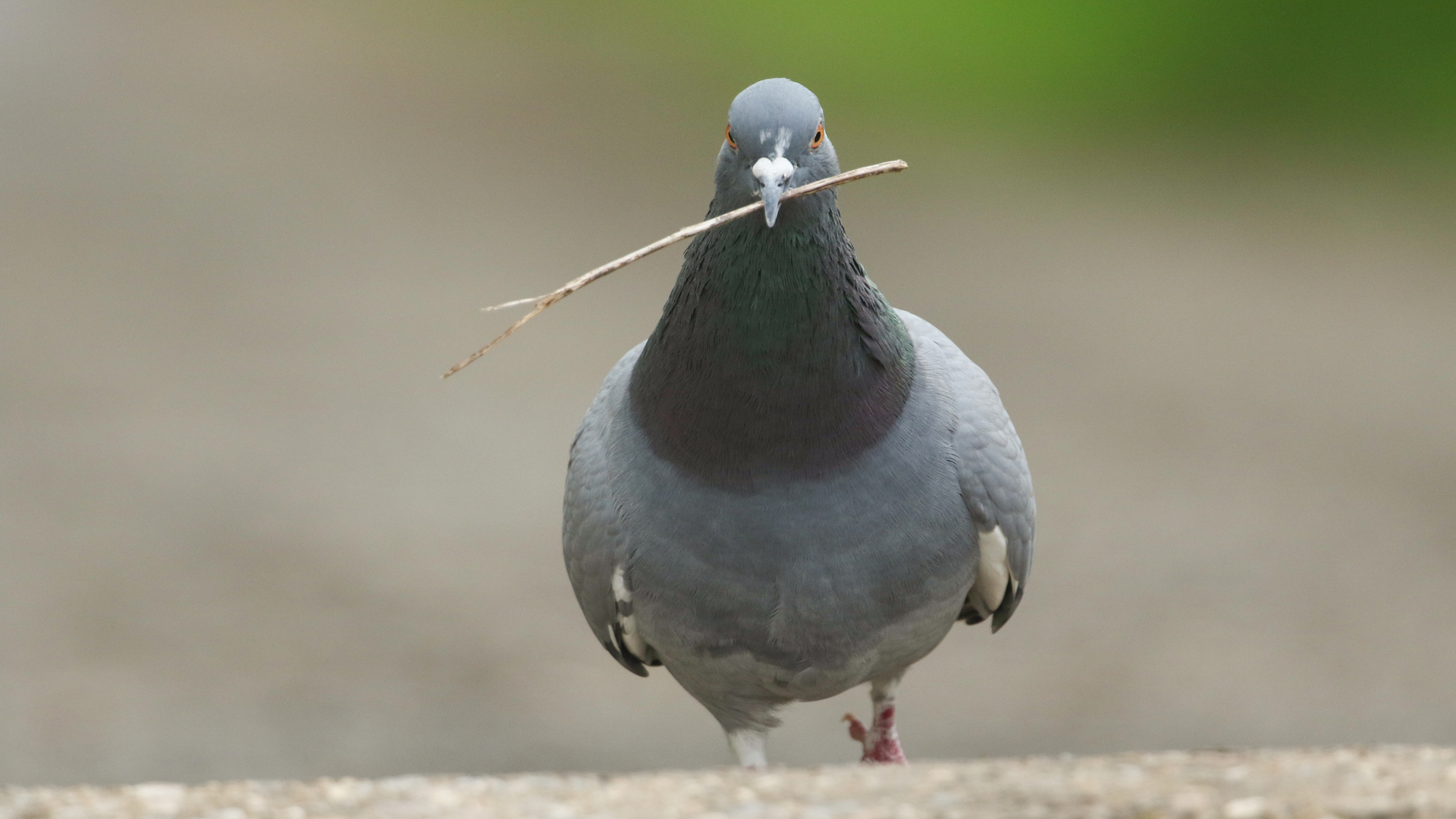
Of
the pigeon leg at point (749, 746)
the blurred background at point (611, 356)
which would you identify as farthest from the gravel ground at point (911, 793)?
the blurred background at point (611, 356)

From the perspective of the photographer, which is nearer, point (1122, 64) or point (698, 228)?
point (698, 228)

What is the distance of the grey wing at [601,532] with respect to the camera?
3.87 metres

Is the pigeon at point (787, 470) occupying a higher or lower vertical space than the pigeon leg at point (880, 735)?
higher

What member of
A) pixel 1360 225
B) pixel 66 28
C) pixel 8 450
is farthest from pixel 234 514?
pixel 66 28

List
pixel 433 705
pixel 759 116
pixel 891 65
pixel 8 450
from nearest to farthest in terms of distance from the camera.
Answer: pixel 759 116
pixel 433 705
pixel 8 450
pixel 891 65

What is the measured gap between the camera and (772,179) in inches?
122

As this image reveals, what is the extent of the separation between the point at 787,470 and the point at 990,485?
643mm

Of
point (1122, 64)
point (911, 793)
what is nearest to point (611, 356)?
point (1122, 64)

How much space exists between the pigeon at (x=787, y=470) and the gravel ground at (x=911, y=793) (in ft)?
2.91

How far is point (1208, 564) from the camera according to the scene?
8.69 meters

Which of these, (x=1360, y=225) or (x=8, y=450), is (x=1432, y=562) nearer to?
(x=1360, y=225)

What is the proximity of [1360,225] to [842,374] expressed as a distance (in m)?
12.1

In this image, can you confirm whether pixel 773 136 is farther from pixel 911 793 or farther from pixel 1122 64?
pixel 1122 64

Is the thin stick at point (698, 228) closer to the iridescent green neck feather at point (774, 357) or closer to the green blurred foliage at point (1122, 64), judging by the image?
the iridescent green neck feather at point (774, 357)
